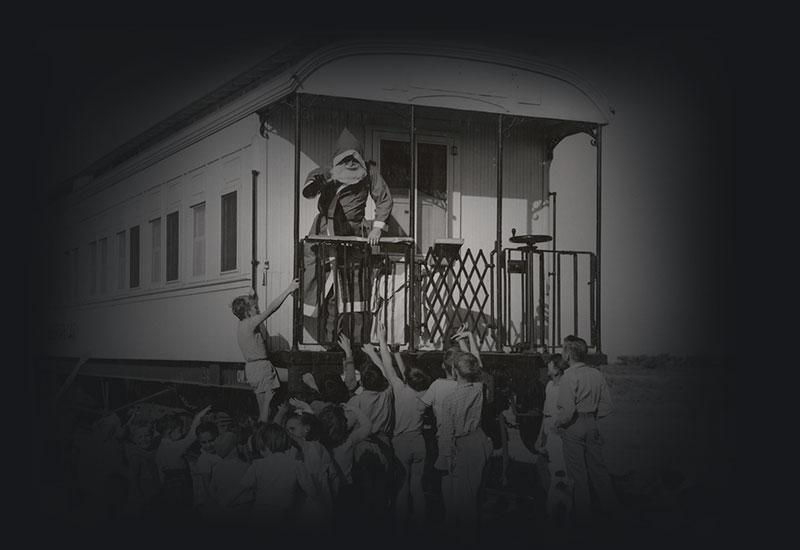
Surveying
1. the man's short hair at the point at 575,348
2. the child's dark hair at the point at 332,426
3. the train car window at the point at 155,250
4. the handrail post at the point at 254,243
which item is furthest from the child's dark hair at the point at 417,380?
the train car window at the point at 155,250

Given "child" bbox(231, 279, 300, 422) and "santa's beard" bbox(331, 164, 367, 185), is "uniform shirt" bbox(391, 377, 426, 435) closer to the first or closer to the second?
"child" bbox(231, 279, 300, 422)

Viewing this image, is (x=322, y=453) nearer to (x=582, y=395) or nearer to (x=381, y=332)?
(x=381, y=332)

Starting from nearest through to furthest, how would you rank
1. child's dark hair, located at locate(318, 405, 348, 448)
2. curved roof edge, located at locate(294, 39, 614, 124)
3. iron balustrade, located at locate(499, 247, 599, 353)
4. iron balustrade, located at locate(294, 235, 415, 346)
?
1. child's dark hair, located at locate(318, 405, 348, 448)
2. curved roof edge, located at locate(294, 39, 614, 124)
3. iron balustrade, located at locate(294, 235, 415, 346)
4. iron balustrade, located at locate(499, 247, 599, 353)

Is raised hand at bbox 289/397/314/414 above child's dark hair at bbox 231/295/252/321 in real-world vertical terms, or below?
below

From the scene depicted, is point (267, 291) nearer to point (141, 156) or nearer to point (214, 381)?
point (214, 381)

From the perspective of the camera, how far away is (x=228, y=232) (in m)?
6.98

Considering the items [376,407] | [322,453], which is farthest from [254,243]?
[322,453]

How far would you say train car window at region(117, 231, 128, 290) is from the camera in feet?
23.4

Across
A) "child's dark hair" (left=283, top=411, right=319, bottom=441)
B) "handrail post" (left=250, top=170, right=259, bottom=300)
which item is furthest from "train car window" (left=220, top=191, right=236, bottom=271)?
"child's dark hair" (left=283, top=411, right=319, bottom=441)

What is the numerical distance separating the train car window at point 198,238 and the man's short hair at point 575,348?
2.59 meters

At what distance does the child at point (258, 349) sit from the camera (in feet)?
22.0

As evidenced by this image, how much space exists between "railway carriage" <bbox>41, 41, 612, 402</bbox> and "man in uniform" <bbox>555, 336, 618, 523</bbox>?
341 mm

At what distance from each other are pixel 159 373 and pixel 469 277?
226 centimetres

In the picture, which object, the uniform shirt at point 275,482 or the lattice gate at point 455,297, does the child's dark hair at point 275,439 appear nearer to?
the uniform shirt at point 275,482
